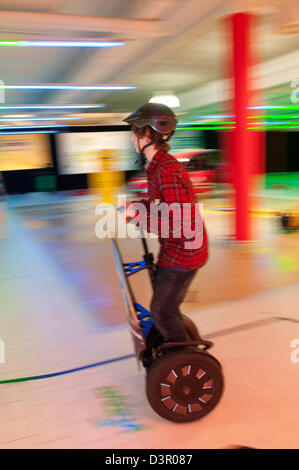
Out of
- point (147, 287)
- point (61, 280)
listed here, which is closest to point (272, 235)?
point (147, 287)

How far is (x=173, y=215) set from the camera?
1763 millimetres

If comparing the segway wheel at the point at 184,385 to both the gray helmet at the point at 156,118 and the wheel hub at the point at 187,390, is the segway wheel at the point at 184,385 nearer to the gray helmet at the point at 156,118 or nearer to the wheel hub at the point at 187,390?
the wheel hub at the point at 187,390

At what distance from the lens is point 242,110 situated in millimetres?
5480

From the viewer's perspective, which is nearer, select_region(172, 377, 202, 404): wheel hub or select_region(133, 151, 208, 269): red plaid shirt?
select_region(133, 151, 208, 269): red plaid shirt

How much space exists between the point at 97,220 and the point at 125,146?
9052 millimetres

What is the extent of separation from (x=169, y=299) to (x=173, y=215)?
16.8 inches

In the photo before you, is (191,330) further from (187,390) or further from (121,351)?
(121,351)

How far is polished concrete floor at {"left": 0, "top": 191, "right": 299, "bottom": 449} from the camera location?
1922 millimetres

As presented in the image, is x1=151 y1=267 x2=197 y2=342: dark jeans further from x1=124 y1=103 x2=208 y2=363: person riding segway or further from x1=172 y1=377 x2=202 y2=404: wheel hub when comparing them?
x1=172 y1=377 x2=202 y2=404: wheel hub

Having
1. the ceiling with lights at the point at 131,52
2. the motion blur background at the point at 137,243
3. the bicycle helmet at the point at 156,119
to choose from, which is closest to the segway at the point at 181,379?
the motion blur background at the point at 137,243

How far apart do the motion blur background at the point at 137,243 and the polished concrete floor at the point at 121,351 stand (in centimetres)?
1

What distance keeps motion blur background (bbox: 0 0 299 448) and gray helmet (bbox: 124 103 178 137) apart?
24 cm

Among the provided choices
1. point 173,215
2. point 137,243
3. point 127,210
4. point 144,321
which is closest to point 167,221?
point 173,215

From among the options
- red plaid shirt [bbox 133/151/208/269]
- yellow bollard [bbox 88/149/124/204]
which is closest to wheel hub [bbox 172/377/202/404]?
red plaid shirt [bbox 133/151/208/269]
